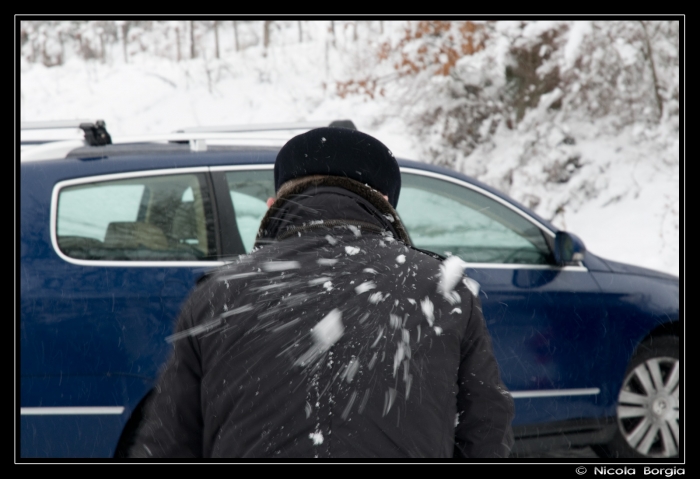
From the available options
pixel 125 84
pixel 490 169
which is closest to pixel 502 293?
pixel 490 169

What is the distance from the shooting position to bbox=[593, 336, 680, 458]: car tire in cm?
389

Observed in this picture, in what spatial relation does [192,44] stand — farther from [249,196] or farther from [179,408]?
[179,408]

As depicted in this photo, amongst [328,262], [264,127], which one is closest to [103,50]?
[264,127]

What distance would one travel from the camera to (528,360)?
11.8 ft

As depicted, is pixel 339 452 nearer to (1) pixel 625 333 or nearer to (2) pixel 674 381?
(1) pixel 625 333

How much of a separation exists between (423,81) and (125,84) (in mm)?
9771

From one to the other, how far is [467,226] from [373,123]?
8.15 m

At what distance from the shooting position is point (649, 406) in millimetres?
3900

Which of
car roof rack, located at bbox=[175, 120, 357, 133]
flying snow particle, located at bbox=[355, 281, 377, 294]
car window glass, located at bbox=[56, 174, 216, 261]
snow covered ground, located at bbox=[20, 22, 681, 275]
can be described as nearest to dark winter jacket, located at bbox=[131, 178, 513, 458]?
flying snow particle, located at bbox=[355, 281, 377, 294]

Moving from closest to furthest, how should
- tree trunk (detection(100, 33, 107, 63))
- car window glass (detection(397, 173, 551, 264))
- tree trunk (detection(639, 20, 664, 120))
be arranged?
1. car window glass (detection(397, 173, 551, 264))
2. tree trunk (detection(639, 20, 664, 120))
3. tree trunk (detection(100, 33, 107, 63))

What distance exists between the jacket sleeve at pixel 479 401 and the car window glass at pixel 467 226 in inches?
84.4

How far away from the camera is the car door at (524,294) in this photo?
3.56 metres

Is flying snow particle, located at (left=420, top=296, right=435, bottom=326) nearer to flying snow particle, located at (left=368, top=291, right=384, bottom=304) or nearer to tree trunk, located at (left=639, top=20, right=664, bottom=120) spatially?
flying snow particle, located at (left=368, top=291, right=384, bottom=304)

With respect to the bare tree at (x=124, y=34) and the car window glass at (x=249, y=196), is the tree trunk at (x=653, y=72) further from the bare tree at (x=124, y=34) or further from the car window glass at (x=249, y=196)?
the bare tree at (x=124, y=34)
